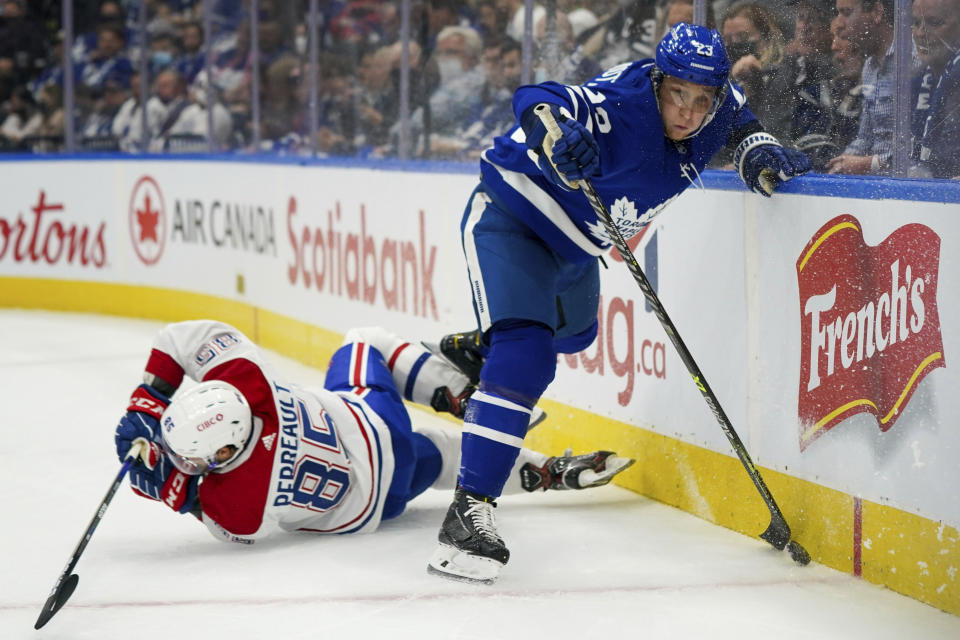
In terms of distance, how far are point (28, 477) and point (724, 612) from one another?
2438 mm

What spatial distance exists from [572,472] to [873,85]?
1.36 metres

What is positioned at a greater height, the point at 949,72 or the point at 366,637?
the point at 949,72

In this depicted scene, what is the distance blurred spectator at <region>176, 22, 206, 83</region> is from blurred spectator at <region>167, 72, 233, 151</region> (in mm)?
71

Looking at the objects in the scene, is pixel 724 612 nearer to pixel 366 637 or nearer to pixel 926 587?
pixel 926 587

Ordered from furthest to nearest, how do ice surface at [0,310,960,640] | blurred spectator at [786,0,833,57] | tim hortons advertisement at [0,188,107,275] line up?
tim hortons advertisement at [0,188,107,275] < blurred spectator at [786,0,833,57] < ice surface at [0,310,960,640]

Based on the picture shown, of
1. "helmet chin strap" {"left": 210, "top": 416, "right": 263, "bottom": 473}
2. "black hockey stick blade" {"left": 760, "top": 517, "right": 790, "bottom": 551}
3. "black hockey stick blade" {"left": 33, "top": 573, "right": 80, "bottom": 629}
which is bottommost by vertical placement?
"black hockey stick blade" {"left": 33, "top": 573, "right": 80, "bottom": 629}

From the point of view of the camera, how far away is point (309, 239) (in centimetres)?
648

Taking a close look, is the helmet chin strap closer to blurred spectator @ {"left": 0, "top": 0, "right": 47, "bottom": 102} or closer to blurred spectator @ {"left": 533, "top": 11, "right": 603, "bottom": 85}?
blurred spectator @ {"left": 533, "top": 11, "right": 603, "bottom": 85}

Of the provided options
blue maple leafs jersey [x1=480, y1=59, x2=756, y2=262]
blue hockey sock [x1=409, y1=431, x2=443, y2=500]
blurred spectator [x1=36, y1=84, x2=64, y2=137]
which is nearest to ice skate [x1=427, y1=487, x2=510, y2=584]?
blue hockey sock [x1=409, y1=431, x2=443, y2=500]

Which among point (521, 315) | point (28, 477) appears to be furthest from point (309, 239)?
point (521, 315)

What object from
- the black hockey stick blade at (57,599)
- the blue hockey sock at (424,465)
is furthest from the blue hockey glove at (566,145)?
the black hockey stick blade at (57,599)

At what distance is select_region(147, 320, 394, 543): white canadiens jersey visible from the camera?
3.24 metres

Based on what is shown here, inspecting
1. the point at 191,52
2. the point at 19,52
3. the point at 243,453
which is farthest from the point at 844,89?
the point at 19,52

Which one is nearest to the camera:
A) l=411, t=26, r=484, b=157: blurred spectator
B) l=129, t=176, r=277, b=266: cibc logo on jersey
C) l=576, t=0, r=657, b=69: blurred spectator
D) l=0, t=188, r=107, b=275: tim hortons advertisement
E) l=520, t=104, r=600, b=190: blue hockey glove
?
l=520, t=104, r=600, b=190: blue hockey glove
